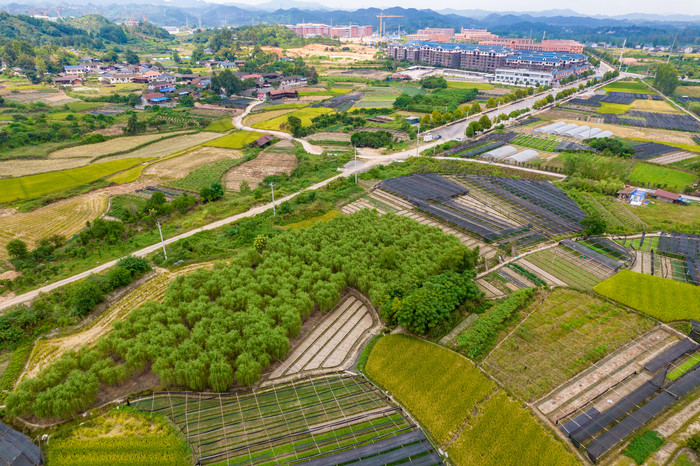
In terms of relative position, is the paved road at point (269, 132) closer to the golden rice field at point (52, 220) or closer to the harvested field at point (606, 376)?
the golden rice field at point (52, 220)

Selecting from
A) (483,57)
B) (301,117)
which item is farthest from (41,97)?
(483,57)

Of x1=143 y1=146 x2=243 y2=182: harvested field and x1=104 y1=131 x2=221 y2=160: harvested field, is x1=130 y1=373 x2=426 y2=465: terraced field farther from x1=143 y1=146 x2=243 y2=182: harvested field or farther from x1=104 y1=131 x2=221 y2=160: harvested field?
x1=104 y1=131 x2=221 y2=160: harvested field

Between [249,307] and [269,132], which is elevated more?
[269,132]

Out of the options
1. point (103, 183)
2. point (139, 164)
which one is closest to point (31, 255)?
point (103, 183)

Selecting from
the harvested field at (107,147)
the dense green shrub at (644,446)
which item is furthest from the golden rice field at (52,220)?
the dense green shrub at (644,446)

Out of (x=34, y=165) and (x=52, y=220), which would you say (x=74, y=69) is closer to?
(x=34, y=165)
